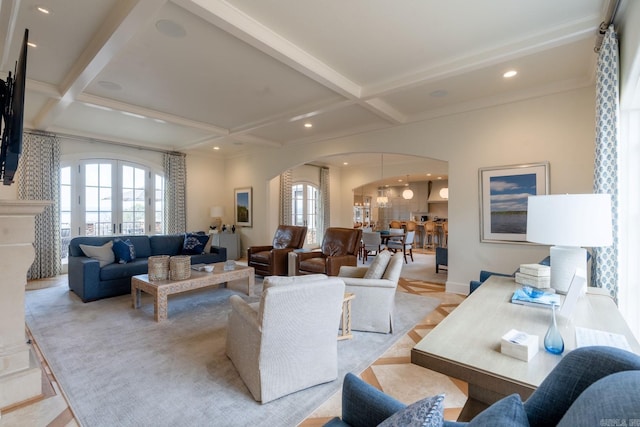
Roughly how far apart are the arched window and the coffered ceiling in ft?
13.4

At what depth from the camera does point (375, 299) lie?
3020 mm

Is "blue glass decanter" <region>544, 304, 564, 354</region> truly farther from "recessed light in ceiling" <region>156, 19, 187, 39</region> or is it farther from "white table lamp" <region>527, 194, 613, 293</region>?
"recessed light in ceiling" <region>156, 19, 187, 39</region>

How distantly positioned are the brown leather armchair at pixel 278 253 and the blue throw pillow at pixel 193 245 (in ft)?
2.84

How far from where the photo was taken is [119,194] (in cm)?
654

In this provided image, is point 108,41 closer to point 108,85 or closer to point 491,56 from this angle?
point 108,85

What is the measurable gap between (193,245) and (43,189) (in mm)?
2867

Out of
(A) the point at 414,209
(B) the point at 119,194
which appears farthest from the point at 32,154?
(A) the point at 414,209

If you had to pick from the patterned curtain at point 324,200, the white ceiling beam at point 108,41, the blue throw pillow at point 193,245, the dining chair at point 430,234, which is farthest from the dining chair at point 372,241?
the white ceiling beam at point 108,41

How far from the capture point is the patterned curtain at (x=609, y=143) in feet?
8.14

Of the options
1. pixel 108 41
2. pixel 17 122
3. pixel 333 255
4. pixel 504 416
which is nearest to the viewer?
pixel 504 416

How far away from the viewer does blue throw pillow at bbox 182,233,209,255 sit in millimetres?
5473

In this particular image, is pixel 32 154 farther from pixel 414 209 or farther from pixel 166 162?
pixel 414 209

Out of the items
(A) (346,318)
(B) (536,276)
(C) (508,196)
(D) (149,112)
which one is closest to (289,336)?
(A) (346,318)

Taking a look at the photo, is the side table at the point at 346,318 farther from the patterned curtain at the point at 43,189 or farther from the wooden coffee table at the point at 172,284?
the patterned curtain at the point at 43,189
